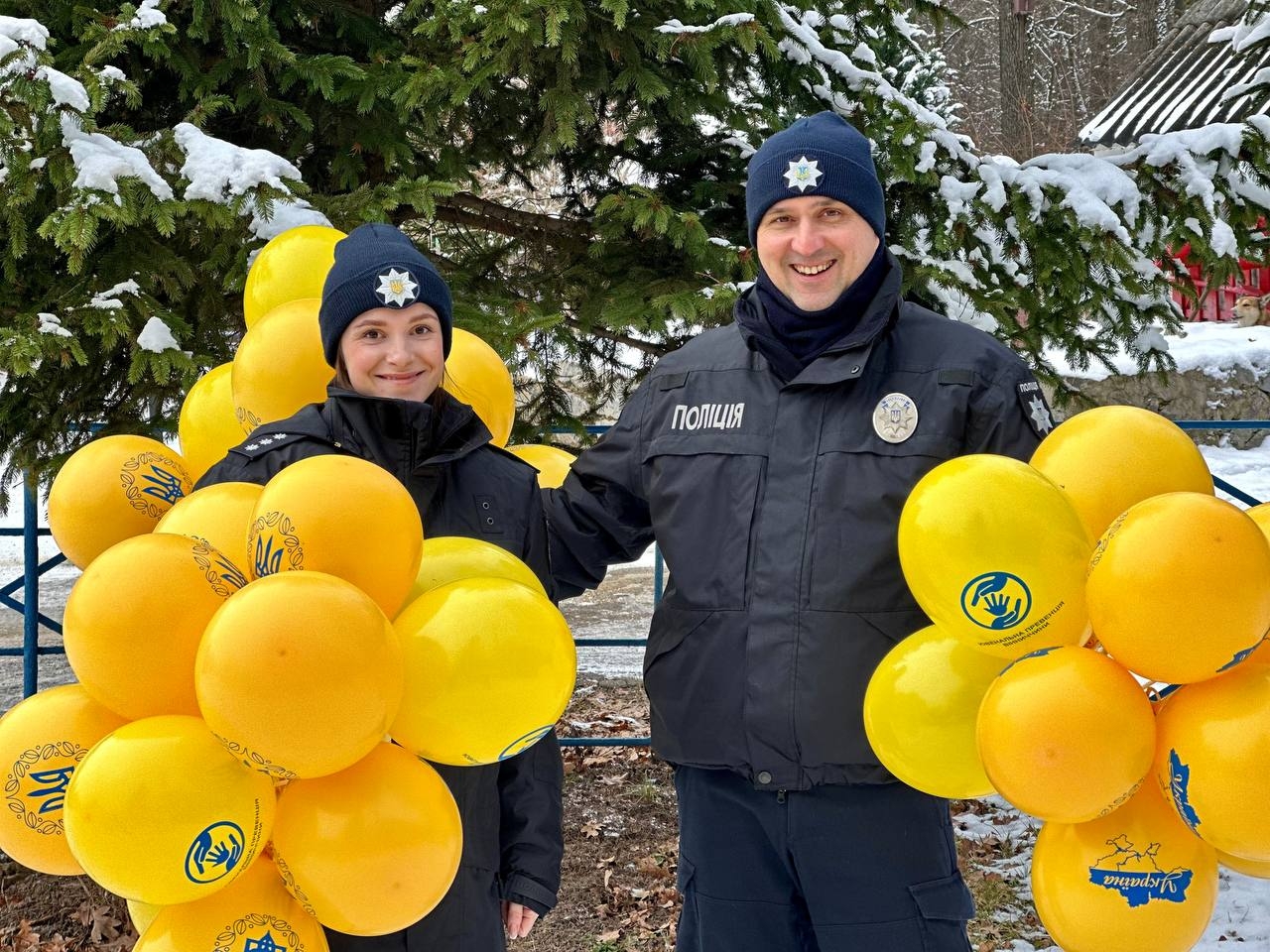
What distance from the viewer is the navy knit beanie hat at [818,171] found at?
2271mm

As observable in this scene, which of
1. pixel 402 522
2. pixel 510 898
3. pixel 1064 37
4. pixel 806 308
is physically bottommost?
pixel 510 898

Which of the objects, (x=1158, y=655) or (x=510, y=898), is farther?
(x=510, y=898)

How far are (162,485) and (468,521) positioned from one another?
2.19ft

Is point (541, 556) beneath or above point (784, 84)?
beneath

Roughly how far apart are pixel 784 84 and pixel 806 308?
82.4 inches

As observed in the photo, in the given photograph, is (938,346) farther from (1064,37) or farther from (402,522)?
(1064,37)

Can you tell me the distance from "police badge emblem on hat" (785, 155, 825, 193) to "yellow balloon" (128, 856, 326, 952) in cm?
154

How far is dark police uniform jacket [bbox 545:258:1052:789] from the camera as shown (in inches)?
85.1

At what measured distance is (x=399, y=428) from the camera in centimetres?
214

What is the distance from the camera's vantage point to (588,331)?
4234mm

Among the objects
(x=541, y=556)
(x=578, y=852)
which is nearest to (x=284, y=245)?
(x=541, y=556)

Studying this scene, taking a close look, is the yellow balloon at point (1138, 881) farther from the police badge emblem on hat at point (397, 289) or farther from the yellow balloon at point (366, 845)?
the police badge emblem on hat at point (397, 289)

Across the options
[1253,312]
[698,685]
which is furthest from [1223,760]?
[1253,312]

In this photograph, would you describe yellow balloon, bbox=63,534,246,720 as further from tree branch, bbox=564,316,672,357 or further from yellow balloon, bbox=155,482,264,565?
tree branch, bbox=564,316,672,357
